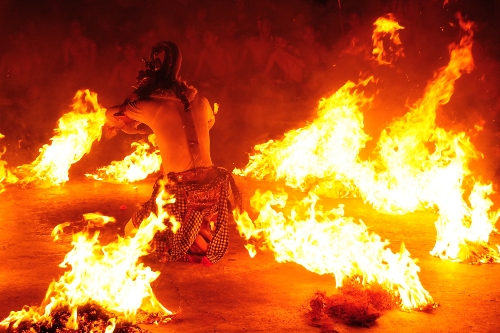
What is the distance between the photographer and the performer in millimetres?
4992

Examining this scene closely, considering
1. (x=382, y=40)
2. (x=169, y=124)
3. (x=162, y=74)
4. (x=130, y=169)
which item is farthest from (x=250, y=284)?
(x=382, y=40)

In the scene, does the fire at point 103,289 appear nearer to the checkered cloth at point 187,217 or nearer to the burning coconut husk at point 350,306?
the checkered cloth at point 187,217

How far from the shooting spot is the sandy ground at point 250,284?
4.13 metres

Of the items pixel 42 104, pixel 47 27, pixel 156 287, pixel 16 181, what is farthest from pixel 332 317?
pixel 47 27

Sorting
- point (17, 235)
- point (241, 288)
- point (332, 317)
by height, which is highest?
point (17, 235)

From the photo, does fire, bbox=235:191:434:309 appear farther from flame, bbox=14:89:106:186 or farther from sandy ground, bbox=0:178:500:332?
flame, bbox=14:89:106:186

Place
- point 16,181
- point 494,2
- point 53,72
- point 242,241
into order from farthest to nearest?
1. point 53,72
2. point 494,2
3. point 16,181
4. point 242,241

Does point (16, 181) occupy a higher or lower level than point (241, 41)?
lower

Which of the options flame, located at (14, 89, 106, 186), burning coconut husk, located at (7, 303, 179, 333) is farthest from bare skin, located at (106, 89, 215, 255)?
flame, located at (14, 89, 106, 186)

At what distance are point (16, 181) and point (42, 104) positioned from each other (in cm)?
361

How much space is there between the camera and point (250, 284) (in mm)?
4875

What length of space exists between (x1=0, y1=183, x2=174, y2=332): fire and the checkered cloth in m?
0.55

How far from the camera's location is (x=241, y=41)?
13453 mm

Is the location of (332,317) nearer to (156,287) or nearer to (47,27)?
(156,287)
